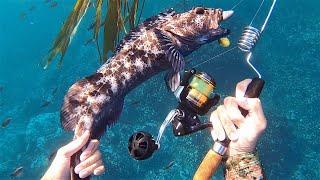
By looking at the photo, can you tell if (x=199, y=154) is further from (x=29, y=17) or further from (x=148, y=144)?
(x=29, y=17)

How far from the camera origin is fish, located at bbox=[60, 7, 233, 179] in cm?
336

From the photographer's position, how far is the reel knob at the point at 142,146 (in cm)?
243

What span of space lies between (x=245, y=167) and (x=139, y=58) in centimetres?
170

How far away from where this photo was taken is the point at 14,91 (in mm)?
28609

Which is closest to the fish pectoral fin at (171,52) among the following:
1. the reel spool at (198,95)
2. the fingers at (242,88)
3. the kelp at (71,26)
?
the reel spool at (198,95)

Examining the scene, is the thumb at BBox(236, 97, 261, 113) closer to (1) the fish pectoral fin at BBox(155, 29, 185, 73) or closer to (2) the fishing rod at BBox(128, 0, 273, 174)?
(2) the fishing rod at BBox(128, 0, 273, 174)

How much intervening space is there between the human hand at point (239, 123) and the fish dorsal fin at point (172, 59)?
78cm

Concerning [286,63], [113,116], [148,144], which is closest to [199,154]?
[286,63]

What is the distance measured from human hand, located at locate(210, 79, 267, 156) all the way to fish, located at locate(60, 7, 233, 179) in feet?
3.86

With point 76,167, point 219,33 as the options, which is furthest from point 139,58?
point 76,167

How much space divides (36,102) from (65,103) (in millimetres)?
20045

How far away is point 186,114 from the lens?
2.49 metres

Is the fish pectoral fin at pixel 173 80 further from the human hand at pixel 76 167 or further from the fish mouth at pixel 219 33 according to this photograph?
the human hand at pixel 76 167

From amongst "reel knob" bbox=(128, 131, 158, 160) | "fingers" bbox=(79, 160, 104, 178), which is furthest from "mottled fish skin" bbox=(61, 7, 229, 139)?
"reel knob" bbox=(128, 131, 158, 160)
